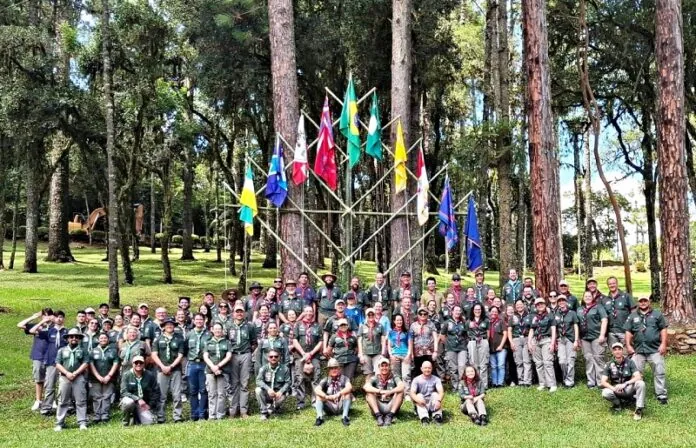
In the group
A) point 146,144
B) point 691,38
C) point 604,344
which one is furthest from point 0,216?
point 691,38

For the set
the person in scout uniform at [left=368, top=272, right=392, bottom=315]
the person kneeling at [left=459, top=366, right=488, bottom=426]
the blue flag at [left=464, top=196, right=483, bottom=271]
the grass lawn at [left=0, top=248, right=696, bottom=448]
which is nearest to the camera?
the grass lawn at [left=0, top=248, right=696, bottom=448]

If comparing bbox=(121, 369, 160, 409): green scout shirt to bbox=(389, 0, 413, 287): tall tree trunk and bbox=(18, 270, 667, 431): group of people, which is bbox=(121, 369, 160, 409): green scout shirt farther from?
bbox=(389, 0, 413, 287): tall tree trunk

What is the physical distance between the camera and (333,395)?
9.12m

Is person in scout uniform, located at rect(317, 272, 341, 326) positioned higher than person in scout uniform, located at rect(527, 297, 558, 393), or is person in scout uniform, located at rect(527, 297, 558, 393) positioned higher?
person in scout uniform, located at rect(317, 272, 341, 326)

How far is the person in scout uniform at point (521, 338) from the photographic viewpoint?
10.3 meters

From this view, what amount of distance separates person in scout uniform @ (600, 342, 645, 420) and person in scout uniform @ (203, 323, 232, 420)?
5256 mm

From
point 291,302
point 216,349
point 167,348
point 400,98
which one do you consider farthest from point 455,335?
point 400,98

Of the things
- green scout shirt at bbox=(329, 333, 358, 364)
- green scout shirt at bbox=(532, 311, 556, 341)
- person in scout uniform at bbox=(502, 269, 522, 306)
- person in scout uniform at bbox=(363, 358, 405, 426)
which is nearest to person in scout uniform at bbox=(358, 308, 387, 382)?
green scout shirt at bbox=(329, 333, 358, 364)

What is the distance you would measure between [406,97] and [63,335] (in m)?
7.36

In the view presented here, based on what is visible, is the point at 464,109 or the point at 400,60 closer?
the point at 400,60

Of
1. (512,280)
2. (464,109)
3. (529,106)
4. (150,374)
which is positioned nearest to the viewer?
(150,374)

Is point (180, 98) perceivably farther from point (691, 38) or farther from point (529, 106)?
point (691, 38)

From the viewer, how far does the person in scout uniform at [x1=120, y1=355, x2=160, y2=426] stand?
9109 millimetres

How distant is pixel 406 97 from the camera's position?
41.8 ft
